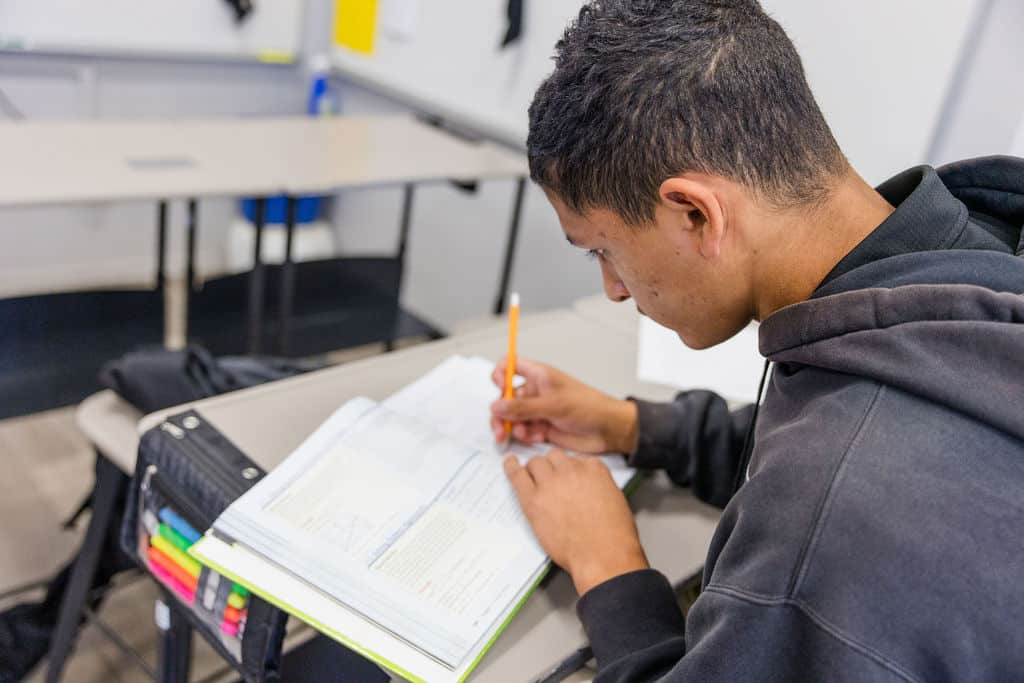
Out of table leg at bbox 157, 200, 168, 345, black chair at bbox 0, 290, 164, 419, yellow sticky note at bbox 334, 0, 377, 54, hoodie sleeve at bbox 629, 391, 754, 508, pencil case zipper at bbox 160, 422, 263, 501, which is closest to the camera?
pencil case zipper at bbox 160, 422, 263, 501

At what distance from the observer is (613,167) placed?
681 mm

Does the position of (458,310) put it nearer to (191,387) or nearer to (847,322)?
(191,387)

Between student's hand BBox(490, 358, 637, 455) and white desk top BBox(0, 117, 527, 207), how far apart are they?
1.09 m

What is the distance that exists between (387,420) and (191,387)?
454 mm

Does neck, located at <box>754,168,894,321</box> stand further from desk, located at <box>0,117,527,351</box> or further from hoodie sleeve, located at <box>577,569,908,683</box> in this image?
desk, located at <box>0,117,527,351</box>

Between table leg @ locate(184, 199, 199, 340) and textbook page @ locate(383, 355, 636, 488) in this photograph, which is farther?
table leg @ locate(184, 199, 199, 340)

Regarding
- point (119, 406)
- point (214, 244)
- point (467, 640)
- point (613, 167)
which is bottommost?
point (214, 244)

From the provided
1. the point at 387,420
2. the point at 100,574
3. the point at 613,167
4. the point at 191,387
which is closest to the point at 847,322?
the point at 613,167

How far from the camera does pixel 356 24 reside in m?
2.98

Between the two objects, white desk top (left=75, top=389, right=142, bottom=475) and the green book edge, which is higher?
the green book edge

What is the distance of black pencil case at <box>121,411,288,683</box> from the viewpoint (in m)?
0.83

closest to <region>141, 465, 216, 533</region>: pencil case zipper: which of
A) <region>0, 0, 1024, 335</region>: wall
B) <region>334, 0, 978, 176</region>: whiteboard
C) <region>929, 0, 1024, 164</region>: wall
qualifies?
<region>334, 0, 978, 176</region>: whiteboard

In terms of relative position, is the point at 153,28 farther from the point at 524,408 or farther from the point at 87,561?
the point at 524,408

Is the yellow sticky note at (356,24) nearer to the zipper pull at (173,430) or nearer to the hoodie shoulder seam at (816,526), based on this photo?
the zipper pull at (173,430)
